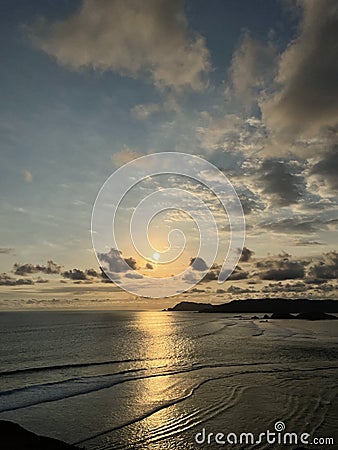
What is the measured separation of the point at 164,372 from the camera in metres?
43.0

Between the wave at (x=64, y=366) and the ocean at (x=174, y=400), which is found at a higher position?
the ocean at (x=174, y=400)

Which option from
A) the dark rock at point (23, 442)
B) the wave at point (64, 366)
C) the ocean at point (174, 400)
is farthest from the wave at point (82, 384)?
the dark rock at point (23, 442)

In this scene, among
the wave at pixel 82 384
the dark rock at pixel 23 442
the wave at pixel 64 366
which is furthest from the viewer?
the wave at pixel 64 366

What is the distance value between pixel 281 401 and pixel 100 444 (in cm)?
1493

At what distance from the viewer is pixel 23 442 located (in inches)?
653

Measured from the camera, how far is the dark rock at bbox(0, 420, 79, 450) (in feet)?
53.0

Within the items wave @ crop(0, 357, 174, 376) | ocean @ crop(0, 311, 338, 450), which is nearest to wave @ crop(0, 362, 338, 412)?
ocean @ crop(0, 311, 338, 450)

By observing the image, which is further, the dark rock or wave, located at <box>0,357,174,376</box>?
wave, located at <box>0,357,174,376</box>

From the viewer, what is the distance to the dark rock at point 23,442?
53.0 feet

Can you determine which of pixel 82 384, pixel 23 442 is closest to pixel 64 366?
pixel 82 384

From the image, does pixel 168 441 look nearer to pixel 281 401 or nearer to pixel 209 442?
pixel 209 442

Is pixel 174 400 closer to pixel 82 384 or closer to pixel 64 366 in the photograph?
pixel 82 384

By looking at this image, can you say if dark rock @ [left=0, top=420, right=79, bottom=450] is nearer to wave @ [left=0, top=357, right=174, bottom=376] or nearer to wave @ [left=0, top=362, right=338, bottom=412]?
wave @ [left=0, top=362, right=338, bottom=412]

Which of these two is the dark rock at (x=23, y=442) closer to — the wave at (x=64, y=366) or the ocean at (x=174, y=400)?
the ocean at (x=174, y=400)
